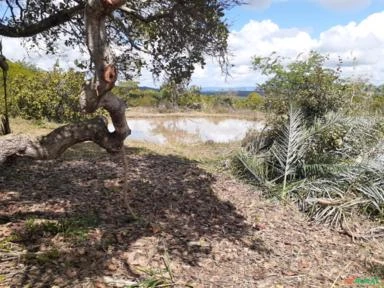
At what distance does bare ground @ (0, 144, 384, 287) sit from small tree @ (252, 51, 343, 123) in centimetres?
238

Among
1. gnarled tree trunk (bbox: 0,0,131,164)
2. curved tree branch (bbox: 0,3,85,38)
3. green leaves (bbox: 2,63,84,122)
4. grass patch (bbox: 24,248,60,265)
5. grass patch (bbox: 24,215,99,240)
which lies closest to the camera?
gnarled tree trunk (bbox: 0,0,131,164)

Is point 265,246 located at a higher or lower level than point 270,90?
lower

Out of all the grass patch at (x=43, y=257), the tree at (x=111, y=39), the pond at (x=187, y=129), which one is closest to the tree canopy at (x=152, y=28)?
the tree at (x=111, y=39)

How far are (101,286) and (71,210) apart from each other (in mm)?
1750

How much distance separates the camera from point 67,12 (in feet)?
15.9

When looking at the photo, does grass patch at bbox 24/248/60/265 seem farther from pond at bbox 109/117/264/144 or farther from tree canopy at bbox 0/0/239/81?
pond at bbox 109/117/264/144

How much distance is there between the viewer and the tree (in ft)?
10.5

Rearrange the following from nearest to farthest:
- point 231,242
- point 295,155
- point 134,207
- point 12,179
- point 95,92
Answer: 1. point 95,92
2. point 231,242
3. point 134,207
4. point 12,179
5. point 295,155

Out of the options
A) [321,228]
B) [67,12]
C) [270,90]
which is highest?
[67,12]

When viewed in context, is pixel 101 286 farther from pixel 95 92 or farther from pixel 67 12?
pixel 67 12

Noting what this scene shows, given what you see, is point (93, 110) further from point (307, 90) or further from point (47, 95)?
point (47, 95)

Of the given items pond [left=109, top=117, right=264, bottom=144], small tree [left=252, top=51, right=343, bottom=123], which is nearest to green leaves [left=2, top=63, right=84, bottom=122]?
pond [left=109, top=117, right=264, bottom=144]

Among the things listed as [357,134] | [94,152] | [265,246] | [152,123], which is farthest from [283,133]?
[152,123]

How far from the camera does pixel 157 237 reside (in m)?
4.52
